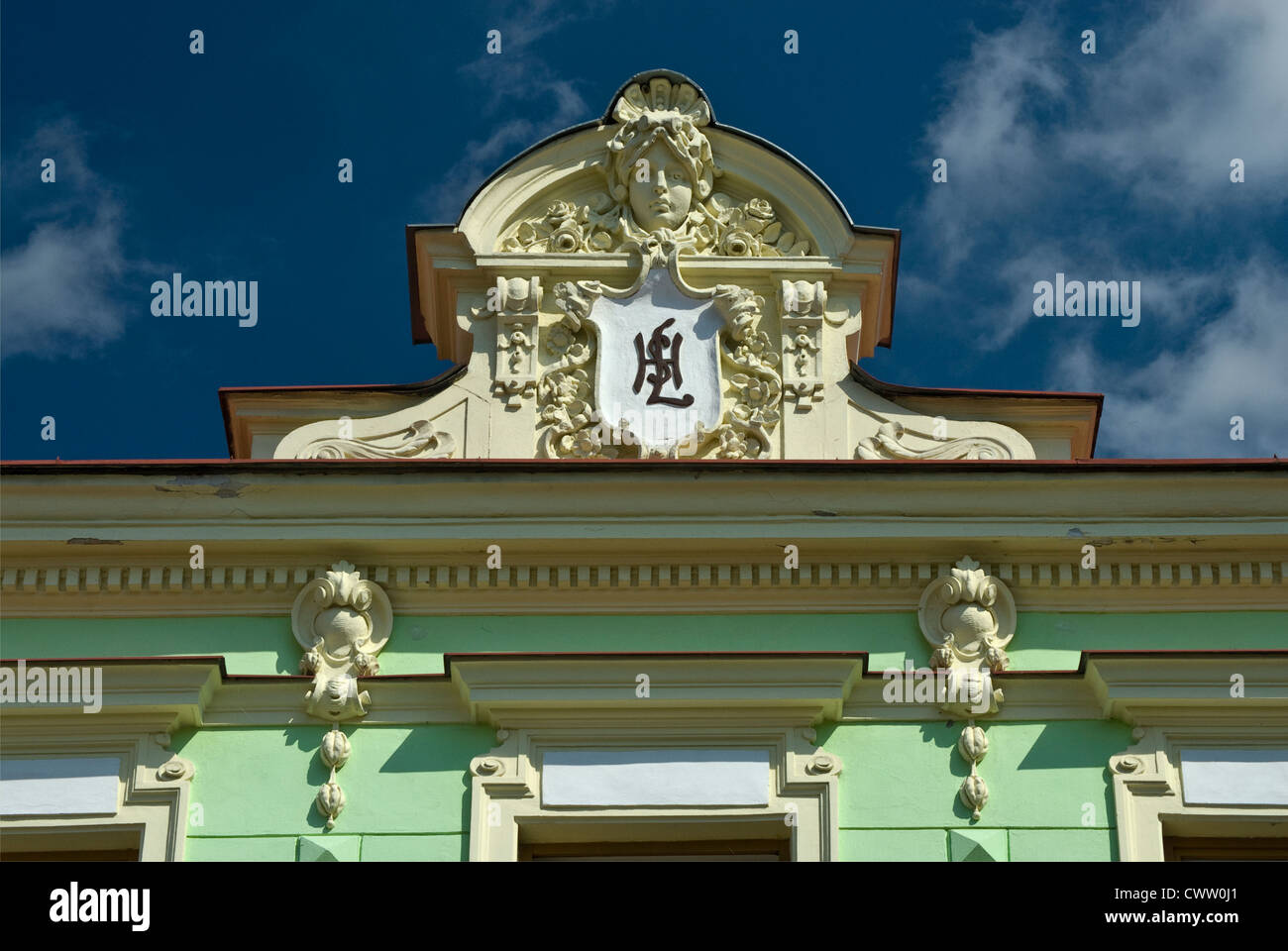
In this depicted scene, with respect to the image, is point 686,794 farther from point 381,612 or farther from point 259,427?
point 259,427

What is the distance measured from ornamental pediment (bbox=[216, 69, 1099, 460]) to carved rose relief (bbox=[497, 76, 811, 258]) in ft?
0.04

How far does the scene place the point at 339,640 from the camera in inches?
442

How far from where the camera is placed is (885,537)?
37.3 feet

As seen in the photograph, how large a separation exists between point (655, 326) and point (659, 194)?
2.55ft

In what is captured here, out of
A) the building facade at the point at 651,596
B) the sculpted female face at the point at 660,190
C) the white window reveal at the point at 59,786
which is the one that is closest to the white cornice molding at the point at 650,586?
the building facade at the point at 651,596

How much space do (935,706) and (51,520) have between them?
413 centimetres

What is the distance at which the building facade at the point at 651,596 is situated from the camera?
35.2 feet

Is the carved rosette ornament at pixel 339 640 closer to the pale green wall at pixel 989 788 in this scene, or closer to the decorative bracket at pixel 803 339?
the pale green wall at pixel 989 788

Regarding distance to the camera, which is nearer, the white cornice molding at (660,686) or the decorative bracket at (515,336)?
the white cornice molding at (660,686)

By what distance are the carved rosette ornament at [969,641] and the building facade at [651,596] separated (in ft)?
0.06
